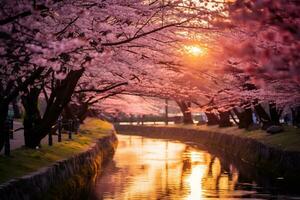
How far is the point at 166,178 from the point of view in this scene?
23.8 m

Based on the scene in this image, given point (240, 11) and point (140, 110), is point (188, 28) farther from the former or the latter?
point (140, 110)

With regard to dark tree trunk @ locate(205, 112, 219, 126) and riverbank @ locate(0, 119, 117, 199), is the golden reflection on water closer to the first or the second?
riverbank @ locate(0, 119, 117, 199)

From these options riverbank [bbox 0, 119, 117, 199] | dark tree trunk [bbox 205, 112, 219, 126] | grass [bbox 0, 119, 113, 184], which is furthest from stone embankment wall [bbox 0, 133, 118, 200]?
dark tree trunk [bbox 205, 112, 219, 126]

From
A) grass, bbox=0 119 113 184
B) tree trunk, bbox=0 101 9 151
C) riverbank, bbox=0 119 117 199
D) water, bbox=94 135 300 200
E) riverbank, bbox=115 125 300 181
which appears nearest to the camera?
riverbank, bbox=0 119 117 199

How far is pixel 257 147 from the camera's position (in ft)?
91.8

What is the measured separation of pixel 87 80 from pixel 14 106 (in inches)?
1053

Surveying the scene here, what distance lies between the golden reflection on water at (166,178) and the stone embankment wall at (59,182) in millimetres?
604

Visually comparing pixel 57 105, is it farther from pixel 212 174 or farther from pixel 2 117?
pixel 212 174

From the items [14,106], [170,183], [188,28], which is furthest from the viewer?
[14,106]

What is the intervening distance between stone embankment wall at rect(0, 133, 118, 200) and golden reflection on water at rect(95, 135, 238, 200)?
60 centimetres

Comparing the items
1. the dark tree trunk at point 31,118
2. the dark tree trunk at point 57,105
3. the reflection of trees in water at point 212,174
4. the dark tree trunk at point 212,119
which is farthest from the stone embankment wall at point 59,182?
the dark tree trunk at point 212,119

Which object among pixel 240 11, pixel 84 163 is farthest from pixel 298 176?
pixel 240 11

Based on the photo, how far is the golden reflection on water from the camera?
19.1m

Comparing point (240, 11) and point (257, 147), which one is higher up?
point (240, 11)
